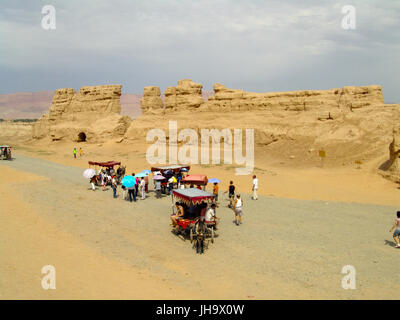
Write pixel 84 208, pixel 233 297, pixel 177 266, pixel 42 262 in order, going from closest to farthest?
pixel 233 297
pixel 42 262
pixel 177 266
pixel 84 208

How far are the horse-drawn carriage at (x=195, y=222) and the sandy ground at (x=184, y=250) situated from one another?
0.36m

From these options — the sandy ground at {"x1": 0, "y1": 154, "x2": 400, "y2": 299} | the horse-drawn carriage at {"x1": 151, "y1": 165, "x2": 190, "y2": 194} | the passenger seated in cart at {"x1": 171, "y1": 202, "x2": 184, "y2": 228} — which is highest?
the horse-drawn carriage at {"x1": 151, "y1": 165, "x2": 190, "y2": 194}

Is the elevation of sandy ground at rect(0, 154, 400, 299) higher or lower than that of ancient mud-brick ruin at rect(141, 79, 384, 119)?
lower

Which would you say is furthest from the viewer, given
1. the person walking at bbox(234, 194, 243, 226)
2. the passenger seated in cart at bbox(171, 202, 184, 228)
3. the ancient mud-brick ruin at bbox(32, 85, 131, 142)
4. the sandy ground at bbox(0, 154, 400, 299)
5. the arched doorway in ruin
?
the arched doorway in ruin

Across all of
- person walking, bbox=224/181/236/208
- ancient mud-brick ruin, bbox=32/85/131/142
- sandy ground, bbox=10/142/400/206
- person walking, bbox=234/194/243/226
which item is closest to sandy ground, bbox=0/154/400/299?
person walking, bbox=234/194/243/226

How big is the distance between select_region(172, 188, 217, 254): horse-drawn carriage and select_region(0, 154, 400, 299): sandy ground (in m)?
0.36

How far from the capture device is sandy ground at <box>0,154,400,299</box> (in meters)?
7.66

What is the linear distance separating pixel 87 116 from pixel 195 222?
4411cm

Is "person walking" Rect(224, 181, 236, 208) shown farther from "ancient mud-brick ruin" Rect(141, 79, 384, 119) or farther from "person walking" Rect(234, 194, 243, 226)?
"ancient mud-brick ruin" Rect(141, 79, 384, 119)

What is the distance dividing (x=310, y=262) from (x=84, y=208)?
990cm

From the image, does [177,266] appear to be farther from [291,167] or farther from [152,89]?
[152,89]

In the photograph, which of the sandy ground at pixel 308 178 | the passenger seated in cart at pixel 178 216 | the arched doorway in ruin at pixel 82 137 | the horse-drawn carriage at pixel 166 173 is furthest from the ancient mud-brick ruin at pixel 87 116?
the passenger seated in cart at pixel 178 216

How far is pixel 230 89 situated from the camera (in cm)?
3969

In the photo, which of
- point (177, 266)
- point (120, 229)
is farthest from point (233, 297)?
point (120, 229)
